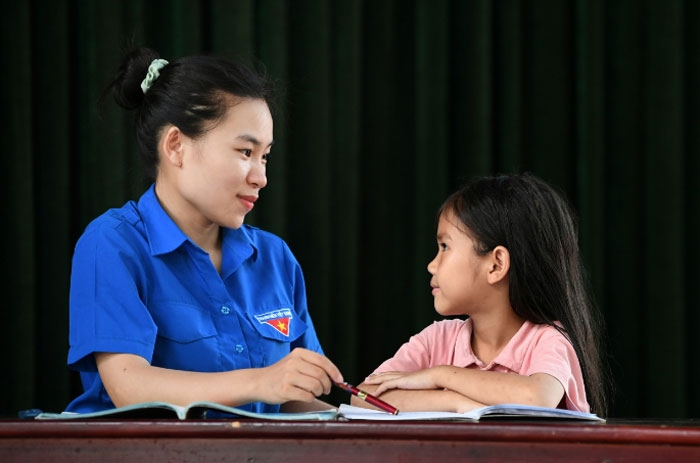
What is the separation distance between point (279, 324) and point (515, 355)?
1.32ft

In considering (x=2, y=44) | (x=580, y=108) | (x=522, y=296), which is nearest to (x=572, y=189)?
(x=580, y=108)

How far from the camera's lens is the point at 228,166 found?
5.17 ft

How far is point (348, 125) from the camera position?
235 centimetres

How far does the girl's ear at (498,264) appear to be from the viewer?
1578 mm

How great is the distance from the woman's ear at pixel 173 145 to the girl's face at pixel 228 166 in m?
0.01

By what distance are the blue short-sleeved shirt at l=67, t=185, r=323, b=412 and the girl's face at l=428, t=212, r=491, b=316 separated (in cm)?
28

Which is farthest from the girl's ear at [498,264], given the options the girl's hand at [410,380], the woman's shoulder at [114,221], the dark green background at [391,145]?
the dark green background at [391,145]

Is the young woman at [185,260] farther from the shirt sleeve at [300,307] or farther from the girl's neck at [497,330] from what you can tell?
the girl's neck at [497,330]

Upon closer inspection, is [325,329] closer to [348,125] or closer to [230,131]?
[348,125]

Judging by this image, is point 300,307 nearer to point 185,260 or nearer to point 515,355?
point 185,260

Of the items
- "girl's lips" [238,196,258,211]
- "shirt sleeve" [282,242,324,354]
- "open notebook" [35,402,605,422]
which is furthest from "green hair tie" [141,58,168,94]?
"open notebook" [35,402,605,422]

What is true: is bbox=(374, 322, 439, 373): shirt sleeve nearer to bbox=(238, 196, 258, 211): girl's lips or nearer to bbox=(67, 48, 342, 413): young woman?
bbox=(67, 48, 342, 413): young woman

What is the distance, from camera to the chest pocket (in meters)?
1.62

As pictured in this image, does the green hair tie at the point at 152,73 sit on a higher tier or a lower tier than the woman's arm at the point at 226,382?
higher
